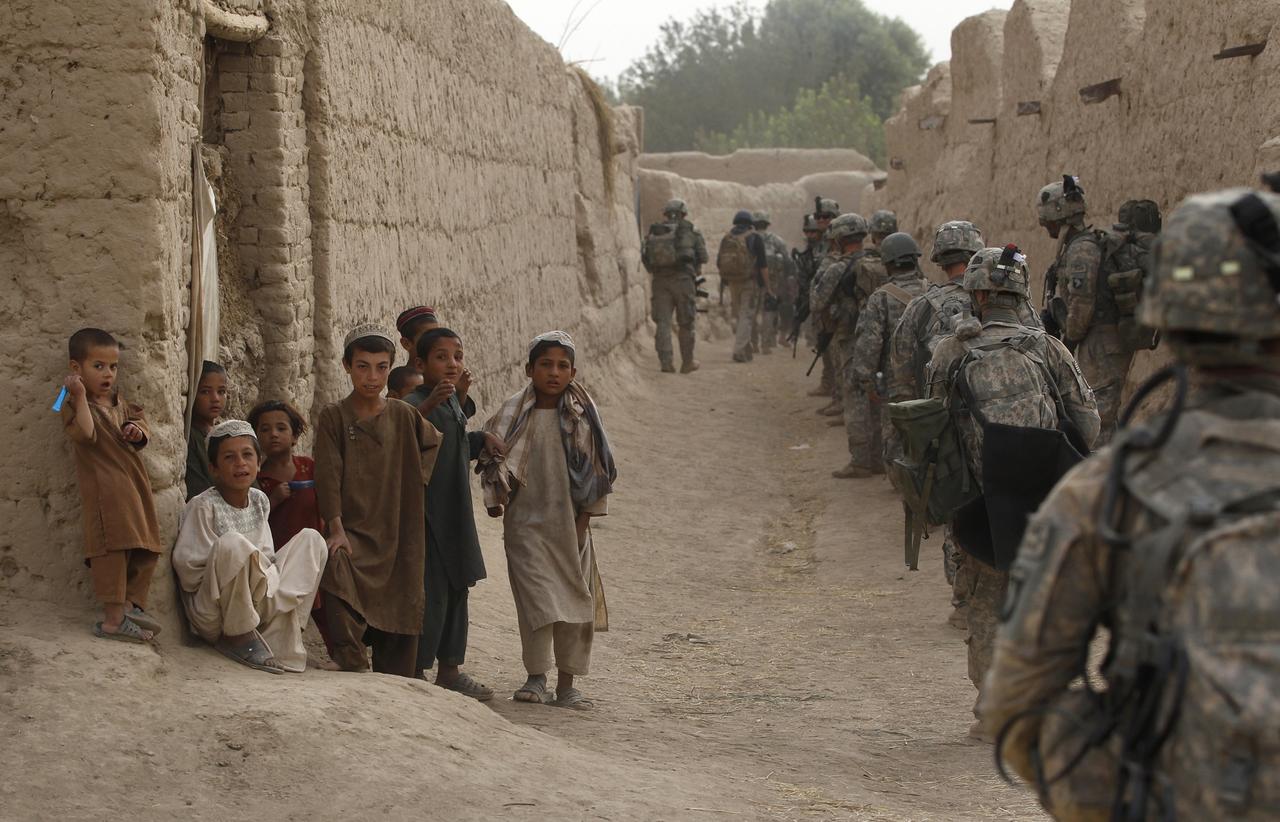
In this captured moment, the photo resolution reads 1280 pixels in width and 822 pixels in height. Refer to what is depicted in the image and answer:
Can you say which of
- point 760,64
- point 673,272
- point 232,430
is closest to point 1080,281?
point 232,430

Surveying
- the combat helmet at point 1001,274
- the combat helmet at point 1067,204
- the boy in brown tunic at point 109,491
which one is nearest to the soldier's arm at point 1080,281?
the combat helmet at point 1067,204

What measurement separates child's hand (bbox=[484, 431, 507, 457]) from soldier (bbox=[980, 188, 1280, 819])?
3.46 meters

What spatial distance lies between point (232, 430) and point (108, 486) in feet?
1.49

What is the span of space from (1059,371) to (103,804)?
342cm

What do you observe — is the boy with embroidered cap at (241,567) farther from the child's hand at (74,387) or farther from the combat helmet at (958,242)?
the combat helmet at (958,242)

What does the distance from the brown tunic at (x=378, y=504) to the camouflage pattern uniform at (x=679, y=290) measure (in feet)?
37.3

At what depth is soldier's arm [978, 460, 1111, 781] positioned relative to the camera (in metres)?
2.31

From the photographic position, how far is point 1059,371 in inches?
213

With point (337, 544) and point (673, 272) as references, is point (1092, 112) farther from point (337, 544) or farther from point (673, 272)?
point (673, 272)

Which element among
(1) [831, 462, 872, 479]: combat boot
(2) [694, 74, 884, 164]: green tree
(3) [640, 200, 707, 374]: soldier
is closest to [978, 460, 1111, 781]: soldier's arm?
(1) [831, 462, 872, 479]: combat boot

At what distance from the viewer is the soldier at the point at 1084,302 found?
7.96 m

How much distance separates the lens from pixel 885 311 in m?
9.80

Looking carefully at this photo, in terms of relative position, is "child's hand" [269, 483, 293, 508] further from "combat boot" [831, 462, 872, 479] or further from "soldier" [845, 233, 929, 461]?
"combat boot" [831, 462, 872, 479]

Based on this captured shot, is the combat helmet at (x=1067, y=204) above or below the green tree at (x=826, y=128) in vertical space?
below
